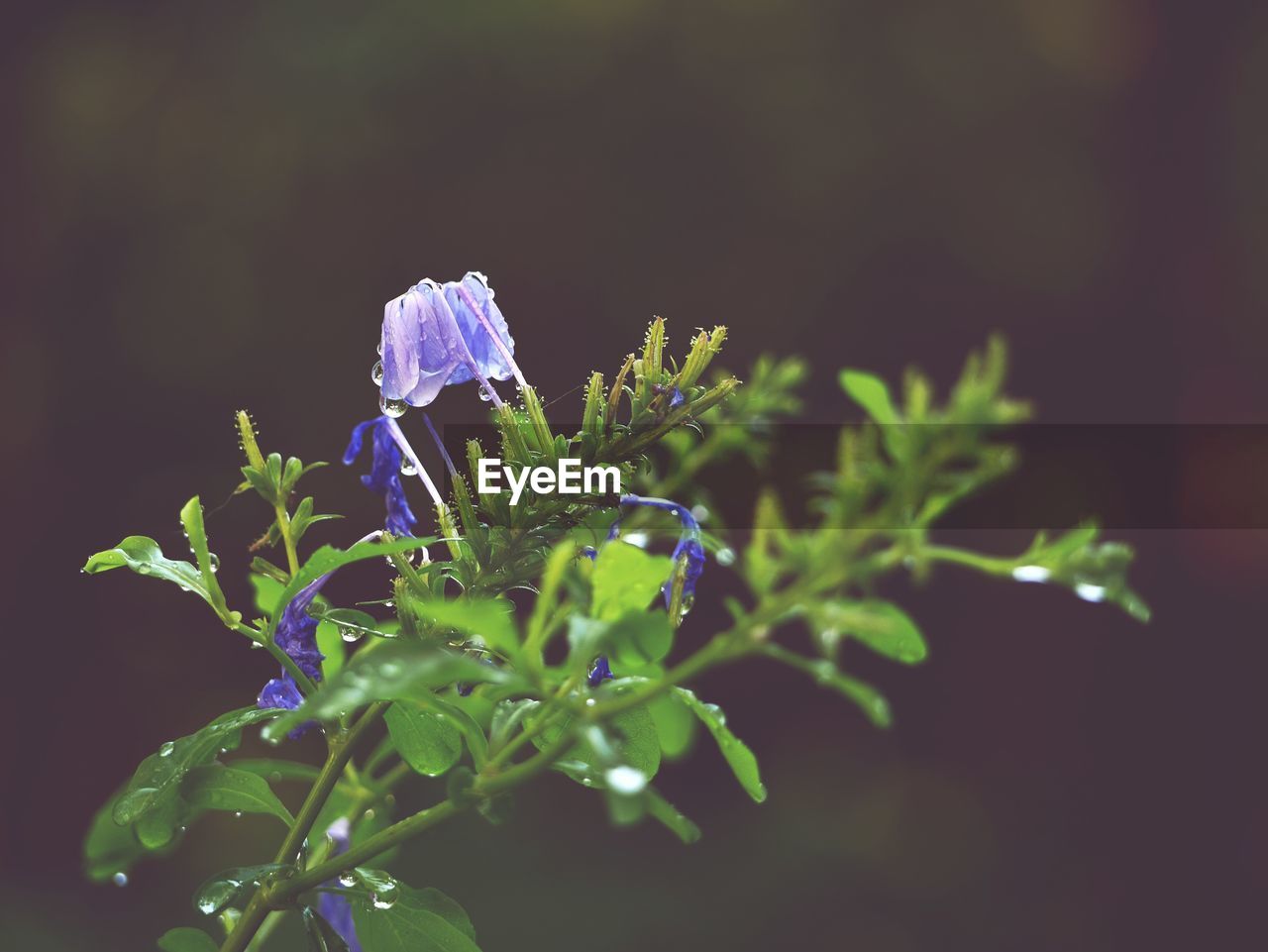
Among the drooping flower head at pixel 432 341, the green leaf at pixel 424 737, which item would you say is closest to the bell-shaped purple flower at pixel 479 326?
the drooping flower head at pixel 432 341

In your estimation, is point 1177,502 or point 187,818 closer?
point 187,818

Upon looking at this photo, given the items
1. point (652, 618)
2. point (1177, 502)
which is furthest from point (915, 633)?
point (1177, 502)

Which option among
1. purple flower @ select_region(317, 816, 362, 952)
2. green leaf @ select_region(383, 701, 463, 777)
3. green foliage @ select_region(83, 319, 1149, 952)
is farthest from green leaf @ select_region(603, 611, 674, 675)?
purple flower @ select_region(317, 816, 362, 952)

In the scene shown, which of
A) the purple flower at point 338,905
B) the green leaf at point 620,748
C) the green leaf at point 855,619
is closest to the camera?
the green leaf at point 855,619

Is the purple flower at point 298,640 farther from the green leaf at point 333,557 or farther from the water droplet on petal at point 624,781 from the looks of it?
the water droplet on petal at point 624,781

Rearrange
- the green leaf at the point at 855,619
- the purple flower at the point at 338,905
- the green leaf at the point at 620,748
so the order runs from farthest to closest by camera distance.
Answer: the purple flower at the point at 338,905 → the green leaf at the point at 620,748 → the green leaf at the point at 855,619

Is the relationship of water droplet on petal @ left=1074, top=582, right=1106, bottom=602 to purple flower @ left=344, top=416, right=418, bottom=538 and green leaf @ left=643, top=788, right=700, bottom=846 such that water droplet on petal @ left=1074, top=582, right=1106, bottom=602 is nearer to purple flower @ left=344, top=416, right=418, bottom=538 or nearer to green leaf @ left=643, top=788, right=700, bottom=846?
green leaf @ left=643, top=788, right=700, bottom=846

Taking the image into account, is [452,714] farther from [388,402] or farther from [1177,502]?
[1177,502]
